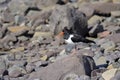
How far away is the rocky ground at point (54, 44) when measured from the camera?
7457 mm

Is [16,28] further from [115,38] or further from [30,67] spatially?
[30,67]

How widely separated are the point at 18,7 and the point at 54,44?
5673 mm

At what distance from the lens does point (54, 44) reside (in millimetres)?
11250

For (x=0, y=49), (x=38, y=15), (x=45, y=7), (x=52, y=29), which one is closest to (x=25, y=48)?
(x=0, y=49)

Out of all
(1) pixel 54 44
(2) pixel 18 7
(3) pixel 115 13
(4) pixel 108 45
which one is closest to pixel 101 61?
(4) pixel 108 45

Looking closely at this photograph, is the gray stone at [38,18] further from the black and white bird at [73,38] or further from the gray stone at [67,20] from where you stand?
the black and white bird at [73,38]

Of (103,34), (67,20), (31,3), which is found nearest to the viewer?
(103,34)

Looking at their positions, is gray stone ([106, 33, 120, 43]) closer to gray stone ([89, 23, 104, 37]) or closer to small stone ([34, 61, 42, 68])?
gray stone ([89, 23, 104, 37])

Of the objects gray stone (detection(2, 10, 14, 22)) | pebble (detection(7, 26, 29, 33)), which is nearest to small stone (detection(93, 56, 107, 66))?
pebble (detection(7, 26, 29, 33))

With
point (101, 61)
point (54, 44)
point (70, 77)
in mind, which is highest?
point (70, 77)

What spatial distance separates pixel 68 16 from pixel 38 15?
250 centimetres

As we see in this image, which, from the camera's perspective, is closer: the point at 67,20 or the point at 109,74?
the point at 109,74

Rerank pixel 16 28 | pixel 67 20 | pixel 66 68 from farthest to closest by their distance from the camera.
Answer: pixel 16 28 < pixel 67 20 < pixel 66 68

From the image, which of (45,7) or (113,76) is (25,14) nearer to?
(45,7)
